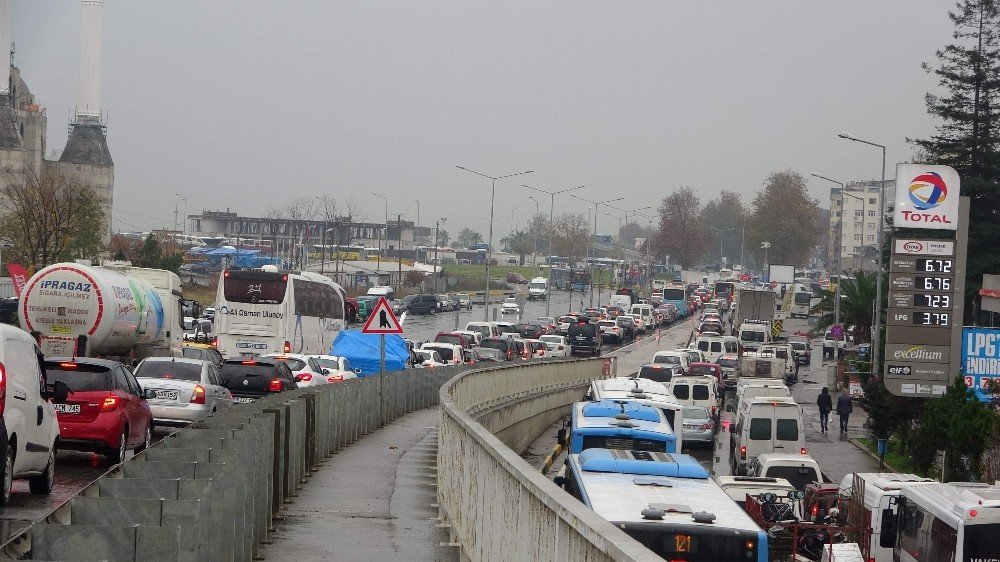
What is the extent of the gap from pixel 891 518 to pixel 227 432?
35.0ft

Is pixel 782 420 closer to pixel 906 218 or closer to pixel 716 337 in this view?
pixel 906 218

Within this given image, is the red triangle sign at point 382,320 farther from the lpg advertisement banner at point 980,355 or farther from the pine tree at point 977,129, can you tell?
the pine tree at point 977,129

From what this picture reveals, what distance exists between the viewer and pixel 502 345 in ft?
214

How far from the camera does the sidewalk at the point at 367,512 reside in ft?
45.6

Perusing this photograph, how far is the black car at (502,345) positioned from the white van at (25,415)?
48477 millimetres

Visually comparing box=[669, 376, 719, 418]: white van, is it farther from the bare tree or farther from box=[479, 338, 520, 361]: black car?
the bare tree

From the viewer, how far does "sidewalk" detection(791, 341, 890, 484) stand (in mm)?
40312

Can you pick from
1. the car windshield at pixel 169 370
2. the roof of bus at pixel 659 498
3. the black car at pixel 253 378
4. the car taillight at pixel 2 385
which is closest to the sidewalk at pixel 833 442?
the black car at pixel 253 378

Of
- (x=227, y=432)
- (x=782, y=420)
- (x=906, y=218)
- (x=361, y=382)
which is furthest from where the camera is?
(x=906, y=218)

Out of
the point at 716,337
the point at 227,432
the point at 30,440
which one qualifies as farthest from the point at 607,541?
the point at 716,337

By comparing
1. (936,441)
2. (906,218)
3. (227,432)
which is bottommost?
(936,441)

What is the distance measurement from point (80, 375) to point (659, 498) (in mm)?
10108

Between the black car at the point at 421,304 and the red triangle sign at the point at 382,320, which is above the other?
the red triangle sign at the point at 382,320

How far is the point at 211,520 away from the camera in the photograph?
9.45 m
